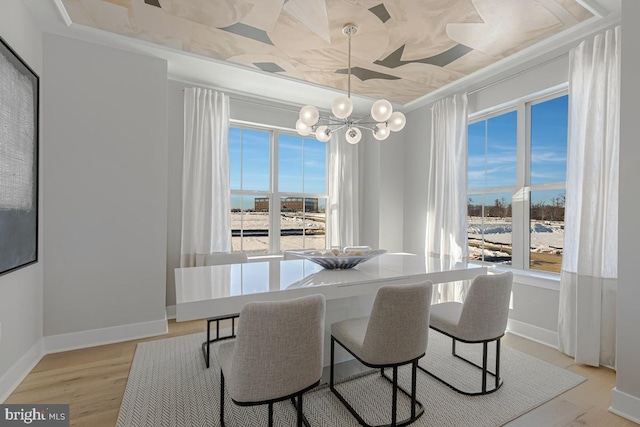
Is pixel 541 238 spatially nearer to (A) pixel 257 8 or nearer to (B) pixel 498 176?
(B) pixel 498 176

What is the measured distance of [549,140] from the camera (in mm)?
3105

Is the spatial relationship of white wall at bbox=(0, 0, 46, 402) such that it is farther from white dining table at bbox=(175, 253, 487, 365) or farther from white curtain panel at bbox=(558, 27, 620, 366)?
white curtain panel at bbox=(558, 27, 620, 366)

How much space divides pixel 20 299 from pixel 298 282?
2097 mm

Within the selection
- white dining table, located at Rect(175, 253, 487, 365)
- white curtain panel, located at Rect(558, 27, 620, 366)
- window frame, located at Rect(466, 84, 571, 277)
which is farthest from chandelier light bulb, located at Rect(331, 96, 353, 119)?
window frame, located at Rect(466, 84, 571, 277)

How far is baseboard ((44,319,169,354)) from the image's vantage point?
2.68 metres

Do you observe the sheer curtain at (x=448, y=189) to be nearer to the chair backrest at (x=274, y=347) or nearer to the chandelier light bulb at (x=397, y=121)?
the chandelier light bulb at (x=397, y=121)

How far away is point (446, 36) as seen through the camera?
272 cm

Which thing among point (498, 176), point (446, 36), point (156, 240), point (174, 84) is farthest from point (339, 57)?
point (156, 240)

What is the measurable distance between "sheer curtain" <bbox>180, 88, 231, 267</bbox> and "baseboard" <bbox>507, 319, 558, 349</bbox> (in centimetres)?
326

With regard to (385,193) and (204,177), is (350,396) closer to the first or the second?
(204,177)

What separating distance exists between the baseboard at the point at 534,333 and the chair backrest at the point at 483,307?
1.34 m

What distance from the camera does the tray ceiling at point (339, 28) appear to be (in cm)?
232

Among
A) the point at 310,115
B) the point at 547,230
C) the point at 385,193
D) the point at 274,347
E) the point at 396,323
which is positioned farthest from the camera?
the point at 385,193

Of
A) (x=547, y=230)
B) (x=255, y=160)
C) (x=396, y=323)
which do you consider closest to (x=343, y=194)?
(x=255, y=160)
